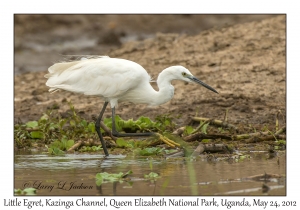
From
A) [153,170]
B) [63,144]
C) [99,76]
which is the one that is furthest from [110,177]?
[99,76]

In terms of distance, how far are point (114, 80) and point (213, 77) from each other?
367cm

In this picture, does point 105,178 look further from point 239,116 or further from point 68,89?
point 239,116

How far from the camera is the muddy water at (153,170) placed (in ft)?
20.1

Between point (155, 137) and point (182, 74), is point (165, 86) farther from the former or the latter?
point (155, 137)

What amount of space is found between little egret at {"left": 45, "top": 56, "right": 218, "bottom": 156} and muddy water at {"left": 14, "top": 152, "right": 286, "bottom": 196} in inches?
35.6

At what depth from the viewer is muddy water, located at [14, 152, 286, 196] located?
20.1ft

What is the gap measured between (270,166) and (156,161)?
1360mm

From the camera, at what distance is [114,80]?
29.0 feet

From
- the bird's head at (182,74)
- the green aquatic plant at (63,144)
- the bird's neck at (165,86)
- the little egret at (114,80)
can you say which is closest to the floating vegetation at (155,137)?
the green aquatic plant at (63,144)

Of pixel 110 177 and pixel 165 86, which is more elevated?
pixel 165 86

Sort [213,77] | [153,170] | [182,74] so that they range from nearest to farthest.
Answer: [153,170] < [182,74] < [213,77]

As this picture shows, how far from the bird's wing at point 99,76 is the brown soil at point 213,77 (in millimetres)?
1819

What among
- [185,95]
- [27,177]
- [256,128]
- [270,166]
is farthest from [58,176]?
[185,95]

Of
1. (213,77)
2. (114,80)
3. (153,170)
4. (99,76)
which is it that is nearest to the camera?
(153,170)
